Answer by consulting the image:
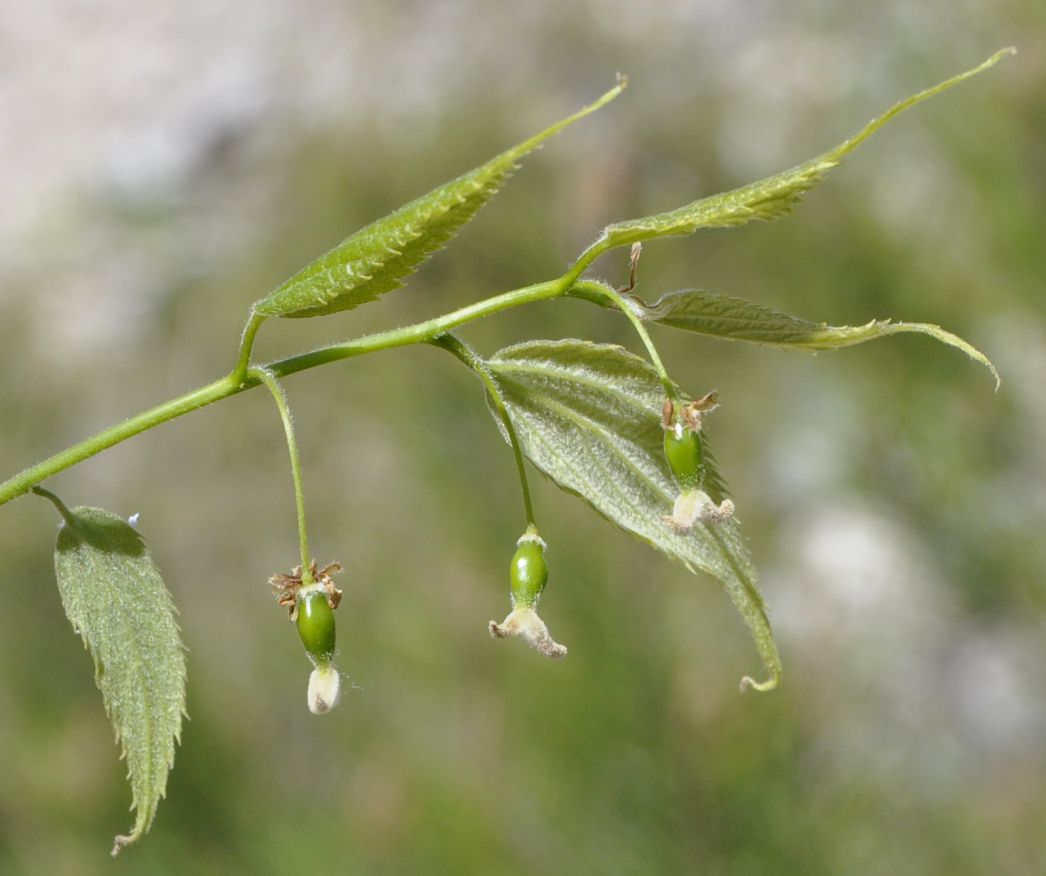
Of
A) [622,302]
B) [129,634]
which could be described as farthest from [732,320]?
[129,634]

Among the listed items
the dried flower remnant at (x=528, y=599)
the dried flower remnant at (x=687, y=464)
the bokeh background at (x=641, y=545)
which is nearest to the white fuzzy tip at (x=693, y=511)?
the dried flower remnant at (x=687, y=464)

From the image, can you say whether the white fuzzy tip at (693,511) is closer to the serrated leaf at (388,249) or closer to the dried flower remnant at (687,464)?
the dried flower remnant at (687,464)

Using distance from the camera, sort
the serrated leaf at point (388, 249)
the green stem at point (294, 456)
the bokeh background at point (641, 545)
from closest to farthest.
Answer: the serrated leaf at point (388, 249) → the green stem at point (294, 456) → the bokeh background at point (641, 545)

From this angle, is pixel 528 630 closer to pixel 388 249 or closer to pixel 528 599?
pixel 528 599

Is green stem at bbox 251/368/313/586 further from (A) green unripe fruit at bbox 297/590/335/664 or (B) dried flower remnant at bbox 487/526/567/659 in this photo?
(B) dried flower remnant at bbox 487/526/567/659

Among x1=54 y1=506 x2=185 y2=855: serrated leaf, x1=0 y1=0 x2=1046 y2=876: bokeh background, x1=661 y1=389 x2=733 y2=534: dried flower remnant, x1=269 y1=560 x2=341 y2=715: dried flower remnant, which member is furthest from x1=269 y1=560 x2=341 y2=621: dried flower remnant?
x1=0 y1=0 x2=1046 y2=876: bokeh background

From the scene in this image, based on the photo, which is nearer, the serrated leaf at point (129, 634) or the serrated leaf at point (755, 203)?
the serrated leaf at point (755, 203)
